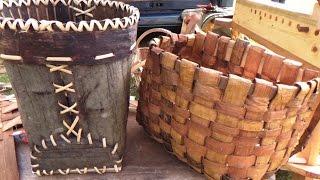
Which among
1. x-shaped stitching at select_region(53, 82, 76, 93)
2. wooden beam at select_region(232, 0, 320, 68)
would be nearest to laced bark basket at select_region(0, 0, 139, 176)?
x-shaped stitching at select_region(53, 82, 76, 93)

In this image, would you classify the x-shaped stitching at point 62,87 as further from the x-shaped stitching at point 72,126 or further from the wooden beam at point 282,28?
the wooden beam at point 282,28

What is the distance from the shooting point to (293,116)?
64cm

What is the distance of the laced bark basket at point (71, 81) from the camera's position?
591 millimetres

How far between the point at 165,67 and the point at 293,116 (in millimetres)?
255

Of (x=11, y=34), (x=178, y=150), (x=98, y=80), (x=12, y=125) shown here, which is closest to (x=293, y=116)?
(x=178, y=150)

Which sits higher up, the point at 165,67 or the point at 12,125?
the point at 165,67

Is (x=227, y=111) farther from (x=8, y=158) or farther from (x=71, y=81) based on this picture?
(x=8, y=158)

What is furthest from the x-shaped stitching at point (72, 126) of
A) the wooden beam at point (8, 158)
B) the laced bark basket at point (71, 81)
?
the wooden beam at point (8, 158)

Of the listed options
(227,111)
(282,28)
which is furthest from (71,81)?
(282,28)

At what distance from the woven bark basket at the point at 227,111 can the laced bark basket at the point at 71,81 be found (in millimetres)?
82

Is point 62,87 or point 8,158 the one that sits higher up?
point 62,87

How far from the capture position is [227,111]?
62cm

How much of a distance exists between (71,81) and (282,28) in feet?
2.23

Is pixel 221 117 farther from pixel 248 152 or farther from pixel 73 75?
pixel 73 75
